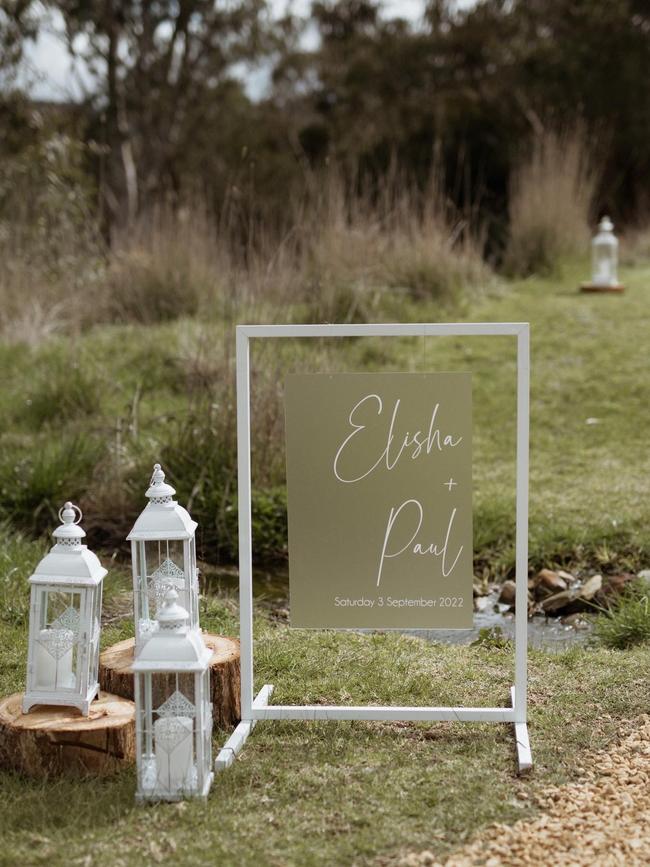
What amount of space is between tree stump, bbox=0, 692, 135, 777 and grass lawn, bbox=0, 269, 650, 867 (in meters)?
0.06

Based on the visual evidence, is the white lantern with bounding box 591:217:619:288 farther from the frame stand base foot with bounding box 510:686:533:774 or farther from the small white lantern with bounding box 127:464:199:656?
the small white lantern with bounding box 127:464:199:656

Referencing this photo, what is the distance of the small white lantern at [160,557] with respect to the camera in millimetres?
3062

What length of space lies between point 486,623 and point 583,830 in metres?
2.02

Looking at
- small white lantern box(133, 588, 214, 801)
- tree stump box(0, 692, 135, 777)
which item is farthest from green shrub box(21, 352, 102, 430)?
small white lantern box(133, 588, 214, 801)

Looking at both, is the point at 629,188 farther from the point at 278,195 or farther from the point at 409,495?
the point at 409,495

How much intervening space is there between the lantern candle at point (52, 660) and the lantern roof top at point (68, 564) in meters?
0.15

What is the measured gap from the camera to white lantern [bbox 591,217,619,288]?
956 centimetres

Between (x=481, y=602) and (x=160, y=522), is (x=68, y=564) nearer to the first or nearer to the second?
(x=160, y=522)

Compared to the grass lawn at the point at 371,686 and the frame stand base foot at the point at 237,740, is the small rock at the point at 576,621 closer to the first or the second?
the grass lawn at the point at 371,686

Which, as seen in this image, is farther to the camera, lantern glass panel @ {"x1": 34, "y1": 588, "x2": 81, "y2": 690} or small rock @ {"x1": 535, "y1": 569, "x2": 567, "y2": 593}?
small rock @ {"x1": 535, "y1": 569, "x2": 567, "y2": 593}

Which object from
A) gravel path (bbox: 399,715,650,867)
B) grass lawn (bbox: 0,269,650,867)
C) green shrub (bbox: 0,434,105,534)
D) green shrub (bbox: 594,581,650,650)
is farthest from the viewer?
green shrub (bbox: 0,434,105,534)

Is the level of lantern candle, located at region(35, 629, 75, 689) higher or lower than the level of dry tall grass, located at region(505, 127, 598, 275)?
lower

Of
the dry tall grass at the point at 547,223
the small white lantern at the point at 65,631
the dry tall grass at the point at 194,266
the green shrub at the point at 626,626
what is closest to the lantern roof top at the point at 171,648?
the small white lantern at the point at 65,631

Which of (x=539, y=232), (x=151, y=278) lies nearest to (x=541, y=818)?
(x=151, y=278)
